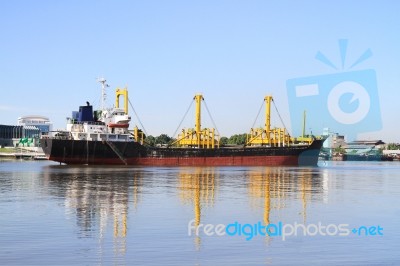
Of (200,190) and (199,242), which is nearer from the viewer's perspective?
(199,242)

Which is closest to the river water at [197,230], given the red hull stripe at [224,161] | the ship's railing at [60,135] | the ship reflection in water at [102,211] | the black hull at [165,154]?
the ship reflection in water at [102,211]

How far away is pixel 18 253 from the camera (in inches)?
500

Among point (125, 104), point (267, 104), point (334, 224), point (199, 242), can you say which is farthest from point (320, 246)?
point (267, 104)

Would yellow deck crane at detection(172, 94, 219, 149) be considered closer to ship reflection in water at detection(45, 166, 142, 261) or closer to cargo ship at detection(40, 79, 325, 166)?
cargo ship at detection(40, 79, 325, 166)

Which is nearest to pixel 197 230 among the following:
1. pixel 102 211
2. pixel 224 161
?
pixel 102 211

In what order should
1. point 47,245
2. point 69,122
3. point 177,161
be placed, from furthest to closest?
1. point 177,161
2. point 69,122
3. point 47,245

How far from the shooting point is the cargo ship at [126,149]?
74.3 metres

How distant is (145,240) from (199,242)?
1.48 m

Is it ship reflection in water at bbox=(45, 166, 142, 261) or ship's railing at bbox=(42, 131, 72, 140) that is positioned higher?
ship's railing at bbox=(42, 131, 72, 140)

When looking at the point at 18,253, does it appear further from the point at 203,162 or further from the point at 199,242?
the point at 203,162

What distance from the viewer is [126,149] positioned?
255 ft

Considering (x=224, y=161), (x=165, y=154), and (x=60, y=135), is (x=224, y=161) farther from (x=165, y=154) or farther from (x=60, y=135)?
(x=60, y=135)

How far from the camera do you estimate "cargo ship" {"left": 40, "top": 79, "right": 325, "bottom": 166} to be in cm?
7431

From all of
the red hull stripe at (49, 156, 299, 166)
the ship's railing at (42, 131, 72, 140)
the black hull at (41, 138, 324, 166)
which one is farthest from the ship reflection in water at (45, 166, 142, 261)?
the red hull stripe at (49, 156, 299, 166)
